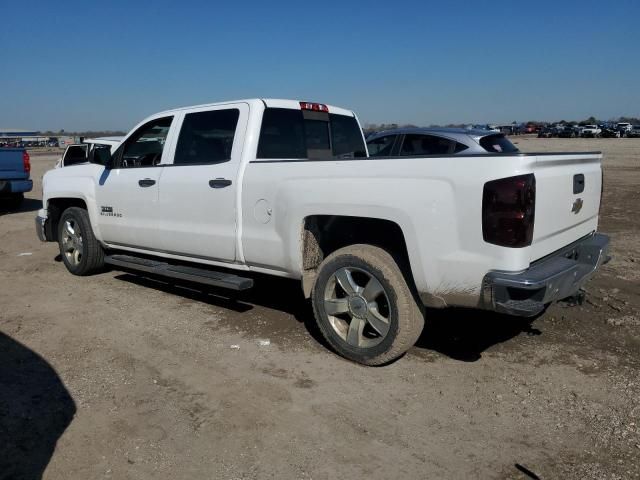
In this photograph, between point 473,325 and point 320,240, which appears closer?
point 320,240

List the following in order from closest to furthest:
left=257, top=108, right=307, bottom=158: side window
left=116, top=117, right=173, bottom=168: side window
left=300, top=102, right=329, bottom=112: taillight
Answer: left=257, top=108, right=307, bottom=158: side window, left=300, top=102, right=329, bottom=112: taillight, left=116, top=117, right=173, bottom=168: side window

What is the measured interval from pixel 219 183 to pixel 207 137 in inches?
25.6

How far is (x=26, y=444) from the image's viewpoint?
309cm

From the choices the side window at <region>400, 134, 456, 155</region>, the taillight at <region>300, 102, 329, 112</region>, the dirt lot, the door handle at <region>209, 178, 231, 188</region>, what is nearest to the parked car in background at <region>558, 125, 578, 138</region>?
the side window at <region>400, 134, 456, 155</region>

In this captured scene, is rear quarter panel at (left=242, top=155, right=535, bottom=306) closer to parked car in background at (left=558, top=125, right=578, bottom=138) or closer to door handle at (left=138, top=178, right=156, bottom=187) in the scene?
door handle at (left=138, top=178, right=156, bottom=187)

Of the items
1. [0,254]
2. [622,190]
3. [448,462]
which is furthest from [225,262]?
[622,190]

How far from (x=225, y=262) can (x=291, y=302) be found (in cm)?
106

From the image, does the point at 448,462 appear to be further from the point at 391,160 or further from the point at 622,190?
the point at 622,190

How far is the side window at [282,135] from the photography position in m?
4.96

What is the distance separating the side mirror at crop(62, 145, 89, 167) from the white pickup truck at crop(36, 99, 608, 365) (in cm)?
736

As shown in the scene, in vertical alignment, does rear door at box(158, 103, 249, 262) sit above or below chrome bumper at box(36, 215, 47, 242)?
above

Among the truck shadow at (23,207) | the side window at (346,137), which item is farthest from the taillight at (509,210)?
the truck shadow at (23,207)

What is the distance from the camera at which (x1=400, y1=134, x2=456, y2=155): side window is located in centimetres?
858

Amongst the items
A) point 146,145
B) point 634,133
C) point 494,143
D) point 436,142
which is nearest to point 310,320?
point 146,145
